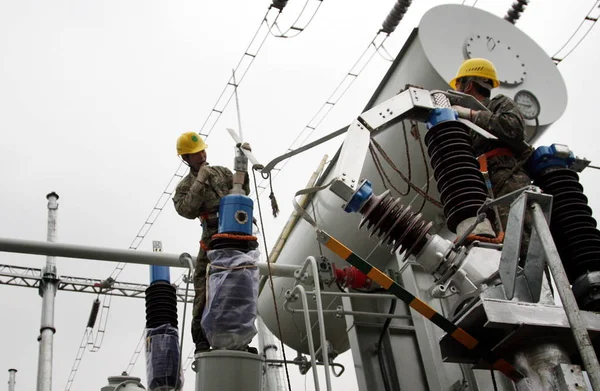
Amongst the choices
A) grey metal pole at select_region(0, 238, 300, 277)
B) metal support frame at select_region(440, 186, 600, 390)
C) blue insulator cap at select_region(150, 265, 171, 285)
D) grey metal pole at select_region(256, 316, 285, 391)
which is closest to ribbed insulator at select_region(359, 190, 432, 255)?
metal support frame at select_region(440, 186, 600, 390)

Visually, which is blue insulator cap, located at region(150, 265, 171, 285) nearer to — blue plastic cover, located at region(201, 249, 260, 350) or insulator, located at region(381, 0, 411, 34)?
blue plastic cover, located at region(201, 249, 260, 350)

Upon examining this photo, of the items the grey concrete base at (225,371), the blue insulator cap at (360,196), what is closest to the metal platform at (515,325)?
the blue insulator cap at (360,196)

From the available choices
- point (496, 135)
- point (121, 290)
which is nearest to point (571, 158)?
point (496, 135)

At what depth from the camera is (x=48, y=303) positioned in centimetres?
1752

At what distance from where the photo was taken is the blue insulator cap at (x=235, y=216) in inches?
215

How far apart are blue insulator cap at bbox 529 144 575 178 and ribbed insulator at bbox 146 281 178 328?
3814mm

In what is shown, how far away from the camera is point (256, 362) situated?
17.1 feet

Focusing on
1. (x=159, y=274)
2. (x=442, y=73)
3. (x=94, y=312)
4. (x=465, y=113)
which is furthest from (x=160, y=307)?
(x=94, y=312)

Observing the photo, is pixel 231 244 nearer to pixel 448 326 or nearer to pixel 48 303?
pixel 448 326

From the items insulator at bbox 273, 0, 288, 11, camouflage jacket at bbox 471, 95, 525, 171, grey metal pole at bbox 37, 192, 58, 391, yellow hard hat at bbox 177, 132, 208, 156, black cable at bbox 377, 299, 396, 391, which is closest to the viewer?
camouflage jacket at bbox 471, 95, 525, 171

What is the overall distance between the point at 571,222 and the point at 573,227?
2.0 inches

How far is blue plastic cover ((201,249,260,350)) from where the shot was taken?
516cm

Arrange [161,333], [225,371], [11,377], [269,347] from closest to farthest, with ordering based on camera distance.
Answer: [225,371] → [161,333] → [269,347] → [11,377]

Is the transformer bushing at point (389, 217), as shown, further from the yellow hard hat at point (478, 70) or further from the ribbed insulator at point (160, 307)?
the ribbed insulator at point (160, 307)
